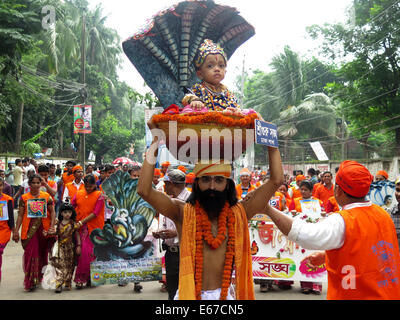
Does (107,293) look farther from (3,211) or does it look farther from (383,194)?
(383,194)

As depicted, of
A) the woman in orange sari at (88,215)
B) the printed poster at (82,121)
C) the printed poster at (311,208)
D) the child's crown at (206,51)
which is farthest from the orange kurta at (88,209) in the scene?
the printed poster at (82,121)

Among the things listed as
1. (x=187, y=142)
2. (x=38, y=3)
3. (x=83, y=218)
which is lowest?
(x=83, y=218)

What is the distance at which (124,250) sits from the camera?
6.18 m

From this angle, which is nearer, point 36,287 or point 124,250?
point 124,250

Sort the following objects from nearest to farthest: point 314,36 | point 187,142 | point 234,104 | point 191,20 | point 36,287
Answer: point 187,142
point 234,104
point 191,20
point 36,287
point 314,36

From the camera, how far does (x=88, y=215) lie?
283 inches

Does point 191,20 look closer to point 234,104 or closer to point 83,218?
point 234,104

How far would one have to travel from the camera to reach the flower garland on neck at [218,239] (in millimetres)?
2645

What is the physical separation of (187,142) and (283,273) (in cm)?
462

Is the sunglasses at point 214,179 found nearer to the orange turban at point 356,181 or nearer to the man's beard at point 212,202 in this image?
the man's beard at point 212,202

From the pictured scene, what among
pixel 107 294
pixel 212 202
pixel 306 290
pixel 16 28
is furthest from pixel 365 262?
pixel 16 28

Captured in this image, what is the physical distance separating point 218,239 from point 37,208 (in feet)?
16.6

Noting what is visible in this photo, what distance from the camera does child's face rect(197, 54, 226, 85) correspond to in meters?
3.23

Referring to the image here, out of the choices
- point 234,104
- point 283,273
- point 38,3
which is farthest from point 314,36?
point 234,104
